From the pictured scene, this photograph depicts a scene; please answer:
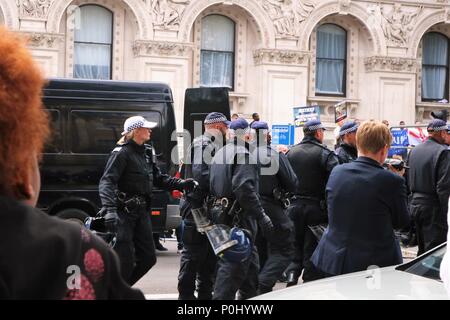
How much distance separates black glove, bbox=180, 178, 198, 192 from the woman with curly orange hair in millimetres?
6170

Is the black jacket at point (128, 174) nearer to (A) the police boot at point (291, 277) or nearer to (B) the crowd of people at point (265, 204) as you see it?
(B) the crowd of people at point (265, 204)

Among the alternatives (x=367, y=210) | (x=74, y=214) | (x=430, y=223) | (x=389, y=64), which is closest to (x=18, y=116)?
(x=367, y=210)

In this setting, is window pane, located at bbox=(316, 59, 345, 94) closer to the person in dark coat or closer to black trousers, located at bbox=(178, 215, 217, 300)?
black trousers, located at bbox=(178, 215, 217, 300)

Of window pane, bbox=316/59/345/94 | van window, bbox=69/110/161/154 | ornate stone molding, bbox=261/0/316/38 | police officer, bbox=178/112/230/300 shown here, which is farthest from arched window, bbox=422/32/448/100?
police officer, bbox=178/112/230/300

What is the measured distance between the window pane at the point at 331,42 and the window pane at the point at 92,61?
749 centimetres

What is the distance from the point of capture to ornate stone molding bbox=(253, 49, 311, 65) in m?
26.6

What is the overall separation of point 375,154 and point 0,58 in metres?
3.87

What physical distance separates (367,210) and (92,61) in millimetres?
20900

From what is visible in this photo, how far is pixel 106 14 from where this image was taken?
25.5m

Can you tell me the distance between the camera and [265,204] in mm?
9266

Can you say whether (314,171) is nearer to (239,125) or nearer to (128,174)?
(239,125)

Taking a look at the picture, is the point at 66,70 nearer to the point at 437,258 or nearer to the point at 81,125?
the point at 81,125

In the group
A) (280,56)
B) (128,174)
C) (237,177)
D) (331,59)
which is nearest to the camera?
(237,177)

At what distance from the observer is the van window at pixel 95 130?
504 inches
